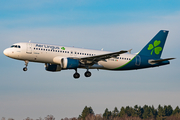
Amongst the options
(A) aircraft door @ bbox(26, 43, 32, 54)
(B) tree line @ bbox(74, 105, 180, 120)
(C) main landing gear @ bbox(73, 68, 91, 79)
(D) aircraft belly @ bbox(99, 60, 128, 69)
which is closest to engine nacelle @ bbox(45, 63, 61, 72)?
(C) main landing gear @ bbox(73, 68, 91, 79)

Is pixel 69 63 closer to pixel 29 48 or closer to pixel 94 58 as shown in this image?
pixel 94 58

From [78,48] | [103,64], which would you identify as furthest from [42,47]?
[103,64]

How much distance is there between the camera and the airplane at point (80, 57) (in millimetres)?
51438

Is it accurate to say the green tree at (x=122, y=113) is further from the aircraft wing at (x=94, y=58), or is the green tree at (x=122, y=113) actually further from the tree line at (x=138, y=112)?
the aircraft wing at (x=94, y=58)

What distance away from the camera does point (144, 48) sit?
60719 millimetres

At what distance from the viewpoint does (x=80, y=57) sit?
175ft

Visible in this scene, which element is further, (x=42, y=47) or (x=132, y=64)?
(x=132, y=64)

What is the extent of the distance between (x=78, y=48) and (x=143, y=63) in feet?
40.2

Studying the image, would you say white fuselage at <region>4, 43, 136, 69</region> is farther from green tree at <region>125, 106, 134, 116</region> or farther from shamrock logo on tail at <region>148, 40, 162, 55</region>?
green tree at <region>125, 106, 134, 116</region>

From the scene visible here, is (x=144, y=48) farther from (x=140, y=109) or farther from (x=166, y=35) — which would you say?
(x=140, y=109)

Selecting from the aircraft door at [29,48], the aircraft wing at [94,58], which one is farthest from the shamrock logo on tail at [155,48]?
the aircraft door at [29,48]

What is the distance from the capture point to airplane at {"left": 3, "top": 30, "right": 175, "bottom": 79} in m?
51.4

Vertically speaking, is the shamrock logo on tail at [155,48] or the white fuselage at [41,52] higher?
the shamrock logo on tail at [155,48]

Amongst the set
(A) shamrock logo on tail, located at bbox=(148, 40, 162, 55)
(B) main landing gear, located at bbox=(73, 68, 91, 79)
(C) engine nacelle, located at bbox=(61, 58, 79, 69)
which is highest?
(A) shamrock logo on tail, located at bbox=(148, 40, 162, 55)
